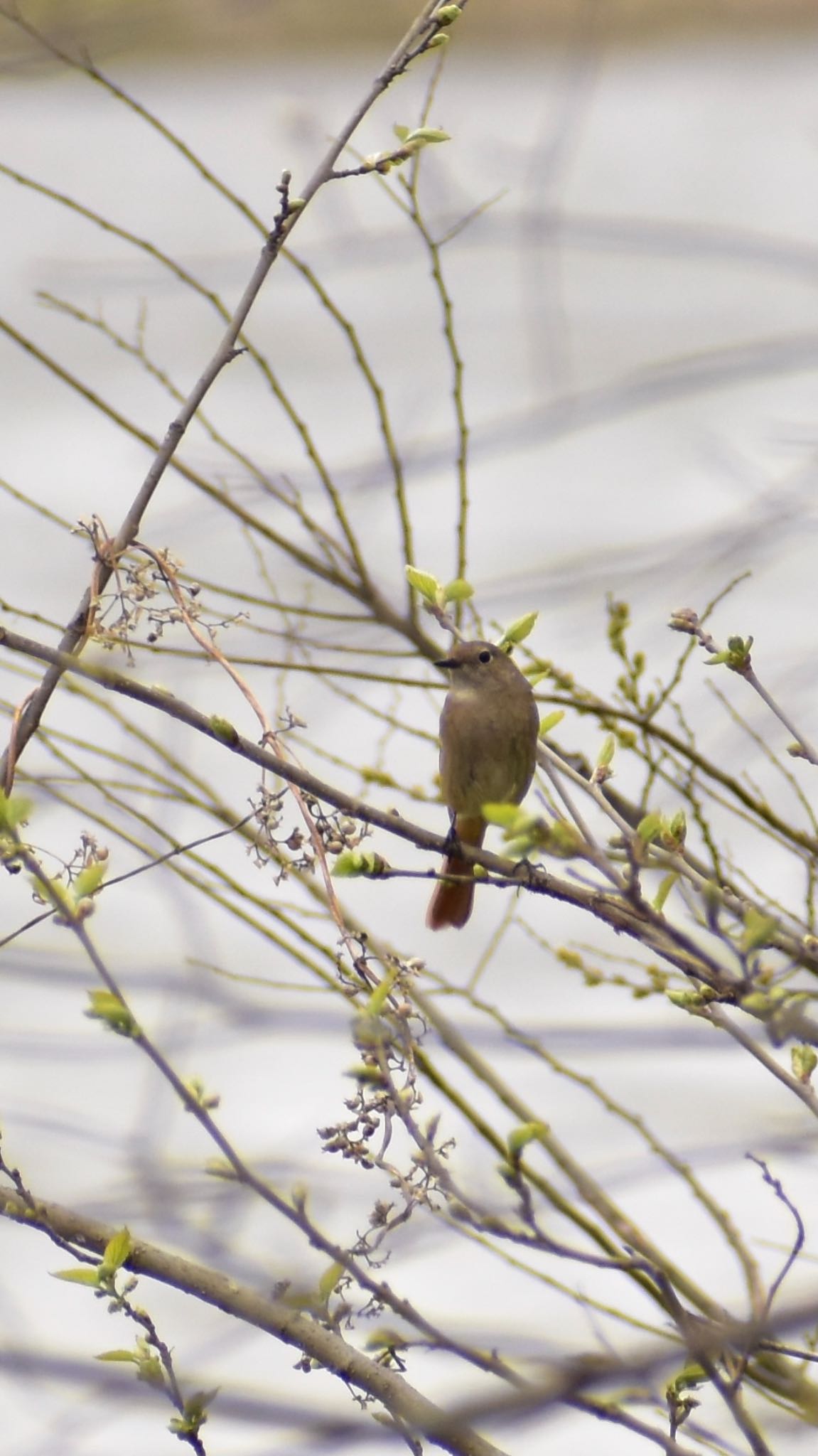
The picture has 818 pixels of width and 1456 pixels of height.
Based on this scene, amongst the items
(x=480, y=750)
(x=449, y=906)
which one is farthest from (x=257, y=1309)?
(x=480, y=750)

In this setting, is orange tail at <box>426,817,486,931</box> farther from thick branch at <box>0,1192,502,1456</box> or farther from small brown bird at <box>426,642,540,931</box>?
thick branch at <box>0,1192,502,1456</box>

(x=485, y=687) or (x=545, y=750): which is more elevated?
(x=485, y=687)

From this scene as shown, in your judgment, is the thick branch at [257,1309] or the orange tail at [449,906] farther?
the orange tail at [449,906]

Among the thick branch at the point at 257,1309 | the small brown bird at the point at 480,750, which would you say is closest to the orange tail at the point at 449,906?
the small brown bird at the point at 480,750

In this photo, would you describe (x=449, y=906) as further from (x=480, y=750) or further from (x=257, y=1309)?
(x=257, y=1309)

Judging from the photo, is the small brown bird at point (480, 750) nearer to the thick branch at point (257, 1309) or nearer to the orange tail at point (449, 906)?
the orange tail at point (449, 906)

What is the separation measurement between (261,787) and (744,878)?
934 mm

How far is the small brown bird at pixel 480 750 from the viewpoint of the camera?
144 inches

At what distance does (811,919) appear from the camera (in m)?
2.34

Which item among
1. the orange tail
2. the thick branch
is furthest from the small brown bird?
the thick branch

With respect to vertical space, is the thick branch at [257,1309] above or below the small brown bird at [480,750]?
below

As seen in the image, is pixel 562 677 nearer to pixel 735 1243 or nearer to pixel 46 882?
pixel 735 1243

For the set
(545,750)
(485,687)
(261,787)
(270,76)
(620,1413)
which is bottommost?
(620,1413)

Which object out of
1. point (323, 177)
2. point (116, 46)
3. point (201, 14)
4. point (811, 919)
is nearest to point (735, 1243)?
point (811, 919)
